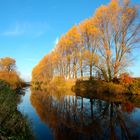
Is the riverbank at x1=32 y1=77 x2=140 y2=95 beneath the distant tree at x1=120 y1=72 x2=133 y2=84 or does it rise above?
beneath

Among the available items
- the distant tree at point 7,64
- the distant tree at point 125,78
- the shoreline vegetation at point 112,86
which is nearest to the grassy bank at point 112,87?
the shoreline vegetation at point 112,86

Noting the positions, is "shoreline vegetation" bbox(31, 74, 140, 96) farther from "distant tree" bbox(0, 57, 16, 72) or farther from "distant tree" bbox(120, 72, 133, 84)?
"distant tree" bbox(0, 57, 16, 72)

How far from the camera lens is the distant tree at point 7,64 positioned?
243 feet

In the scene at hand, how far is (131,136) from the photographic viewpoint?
30.2ft

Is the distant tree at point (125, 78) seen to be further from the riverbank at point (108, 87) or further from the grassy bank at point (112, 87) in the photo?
the grassy bank at point (112, 87)

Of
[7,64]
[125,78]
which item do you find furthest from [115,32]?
[7,64]

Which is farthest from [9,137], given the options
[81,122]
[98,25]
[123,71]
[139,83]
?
[98,25]

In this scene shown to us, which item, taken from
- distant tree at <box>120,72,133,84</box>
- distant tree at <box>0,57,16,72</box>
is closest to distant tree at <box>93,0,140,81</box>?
distant tree at <box>120,72,133,84</box>

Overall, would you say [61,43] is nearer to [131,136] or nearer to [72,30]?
[72,30]

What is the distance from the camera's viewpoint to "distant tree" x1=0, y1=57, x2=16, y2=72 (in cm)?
7400

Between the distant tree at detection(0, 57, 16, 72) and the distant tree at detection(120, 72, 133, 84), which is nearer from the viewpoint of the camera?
the distant tree at detection(120, 72, 133, 84)

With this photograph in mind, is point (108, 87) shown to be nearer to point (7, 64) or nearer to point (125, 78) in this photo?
point (125, 78)

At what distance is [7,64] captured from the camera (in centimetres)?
7456

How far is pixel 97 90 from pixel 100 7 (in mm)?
12289
